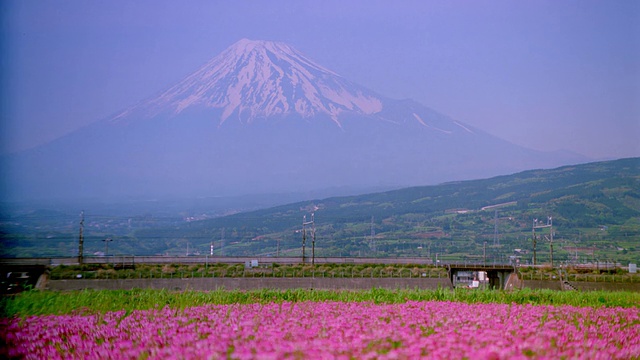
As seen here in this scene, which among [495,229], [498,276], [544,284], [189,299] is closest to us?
[189,299]

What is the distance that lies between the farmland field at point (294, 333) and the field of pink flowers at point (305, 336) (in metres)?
0.01

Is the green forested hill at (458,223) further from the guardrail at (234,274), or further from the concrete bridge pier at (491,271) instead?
the guardrail at (234,274)

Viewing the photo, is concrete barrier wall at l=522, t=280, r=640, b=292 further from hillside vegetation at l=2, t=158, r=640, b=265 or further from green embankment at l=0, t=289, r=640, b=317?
hillside vegetation at l=2, t=158, r=640, b=265

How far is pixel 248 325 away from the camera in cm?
731

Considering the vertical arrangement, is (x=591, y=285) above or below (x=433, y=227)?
above

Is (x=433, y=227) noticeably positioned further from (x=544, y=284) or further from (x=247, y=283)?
(x=247, y=283)

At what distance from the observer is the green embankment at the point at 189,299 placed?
34.1 feet

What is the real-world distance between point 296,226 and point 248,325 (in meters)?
143

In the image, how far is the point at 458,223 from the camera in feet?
522

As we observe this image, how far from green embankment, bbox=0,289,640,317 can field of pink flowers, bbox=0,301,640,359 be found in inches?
43.7

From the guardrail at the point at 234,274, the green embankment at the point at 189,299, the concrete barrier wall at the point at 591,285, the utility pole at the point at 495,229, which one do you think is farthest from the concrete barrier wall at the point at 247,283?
the utility pole at the point at 495,229

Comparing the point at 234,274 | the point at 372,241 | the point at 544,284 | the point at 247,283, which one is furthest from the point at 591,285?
the point at 372,241

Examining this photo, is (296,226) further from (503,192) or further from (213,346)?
(213,346)

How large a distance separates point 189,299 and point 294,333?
6.19 metres
